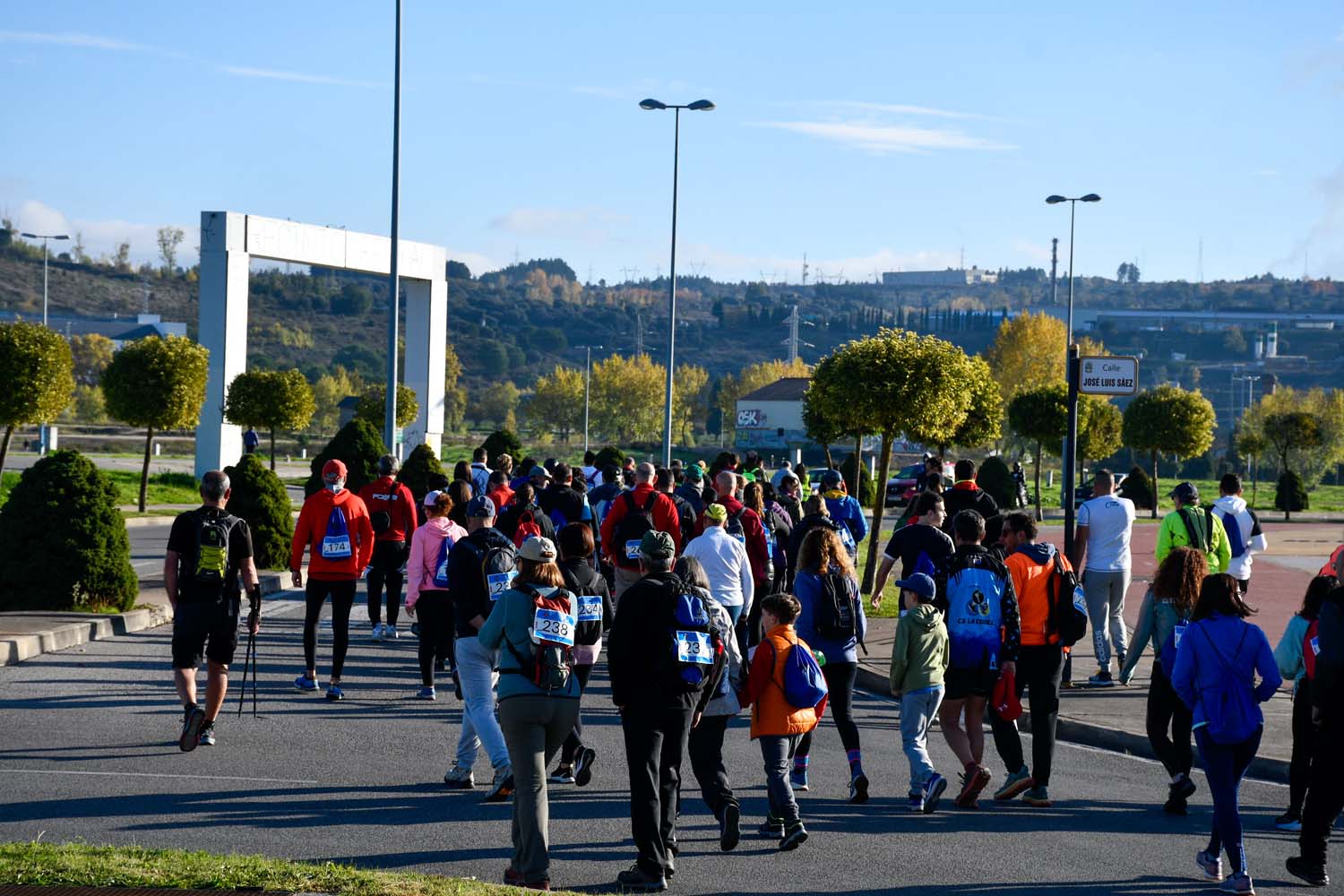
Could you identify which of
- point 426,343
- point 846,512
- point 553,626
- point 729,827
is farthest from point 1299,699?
point 426,343

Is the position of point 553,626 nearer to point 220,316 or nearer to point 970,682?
point 970,682

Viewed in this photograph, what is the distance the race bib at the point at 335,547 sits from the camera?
1130 centimetres

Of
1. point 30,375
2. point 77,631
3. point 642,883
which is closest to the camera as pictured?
point 642,883

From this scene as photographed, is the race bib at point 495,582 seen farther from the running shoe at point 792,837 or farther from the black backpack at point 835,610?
the running shoe at point 792,837

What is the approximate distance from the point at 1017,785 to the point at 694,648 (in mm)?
3089

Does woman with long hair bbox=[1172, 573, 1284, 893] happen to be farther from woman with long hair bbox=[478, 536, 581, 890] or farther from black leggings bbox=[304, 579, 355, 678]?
black leggings bbox=[304, 579, 355, 678]

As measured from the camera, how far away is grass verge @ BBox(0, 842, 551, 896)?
613cm

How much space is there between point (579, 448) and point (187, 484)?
216 feet

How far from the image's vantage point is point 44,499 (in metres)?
14.7

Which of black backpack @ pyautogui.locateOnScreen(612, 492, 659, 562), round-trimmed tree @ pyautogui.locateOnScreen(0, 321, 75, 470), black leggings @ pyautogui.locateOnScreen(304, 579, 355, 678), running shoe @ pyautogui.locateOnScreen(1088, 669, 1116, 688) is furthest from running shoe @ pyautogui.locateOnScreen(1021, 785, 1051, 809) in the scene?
round-trimmed tree @ pyautogui.locateOnScreen(0, 321, 75, 470)

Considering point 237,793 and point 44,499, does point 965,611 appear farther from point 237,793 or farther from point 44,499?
point 44,499

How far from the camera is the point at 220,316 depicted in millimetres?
37500

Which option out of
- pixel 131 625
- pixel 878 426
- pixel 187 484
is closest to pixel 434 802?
pixel 131 625

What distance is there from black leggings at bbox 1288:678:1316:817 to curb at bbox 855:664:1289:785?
1768mm
